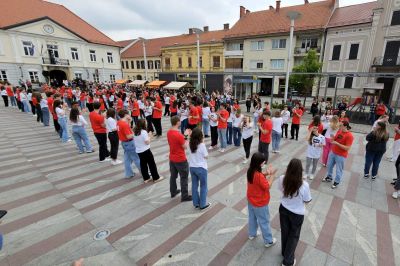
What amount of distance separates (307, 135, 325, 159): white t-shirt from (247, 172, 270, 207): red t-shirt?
3190 mm

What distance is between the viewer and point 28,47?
91.3 ft

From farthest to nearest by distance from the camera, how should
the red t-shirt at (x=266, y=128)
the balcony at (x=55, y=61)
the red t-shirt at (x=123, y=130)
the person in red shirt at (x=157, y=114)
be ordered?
the balcony at (x=55, y=61) < the person in red shirt at (x=157, y=114) < the red t-shirt at (x=266, y=128) < the red t-shirt at (x=123, y=130)

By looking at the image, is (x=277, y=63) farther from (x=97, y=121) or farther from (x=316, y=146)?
(x=97, y=121)

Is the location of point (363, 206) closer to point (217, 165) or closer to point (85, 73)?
point (217, 165)

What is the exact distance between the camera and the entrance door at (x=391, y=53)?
22.1 metres

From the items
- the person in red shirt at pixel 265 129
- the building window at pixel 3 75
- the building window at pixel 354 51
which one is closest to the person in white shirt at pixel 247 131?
the person in red shirt at pixel 265 129

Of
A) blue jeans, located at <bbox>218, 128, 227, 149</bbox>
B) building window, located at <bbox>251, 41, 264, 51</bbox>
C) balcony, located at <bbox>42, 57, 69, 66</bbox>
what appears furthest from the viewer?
building window, located at <bbox>251, 41, 264, 51</bbox>

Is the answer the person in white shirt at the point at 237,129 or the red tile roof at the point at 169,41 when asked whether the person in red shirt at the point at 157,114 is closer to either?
the person in white shirt at the point at 237,129

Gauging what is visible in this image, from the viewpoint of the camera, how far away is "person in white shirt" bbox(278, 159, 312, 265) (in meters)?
2.88

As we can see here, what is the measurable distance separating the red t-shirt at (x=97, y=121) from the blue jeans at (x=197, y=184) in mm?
4013

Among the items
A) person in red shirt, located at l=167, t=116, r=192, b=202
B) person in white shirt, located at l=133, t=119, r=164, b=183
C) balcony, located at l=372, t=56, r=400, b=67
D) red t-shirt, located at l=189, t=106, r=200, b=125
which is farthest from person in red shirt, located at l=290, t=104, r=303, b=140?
balcony, located at l=372, t=56, r=400, b=67

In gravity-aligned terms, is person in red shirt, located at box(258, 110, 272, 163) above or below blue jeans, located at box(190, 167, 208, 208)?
above

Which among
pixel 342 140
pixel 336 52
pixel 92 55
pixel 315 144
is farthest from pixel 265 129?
pixel 92 55

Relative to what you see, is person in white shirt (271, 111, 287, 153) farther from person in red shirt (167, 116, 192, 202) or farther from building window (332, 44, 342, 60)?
building window (332, 44, 342, 60)
